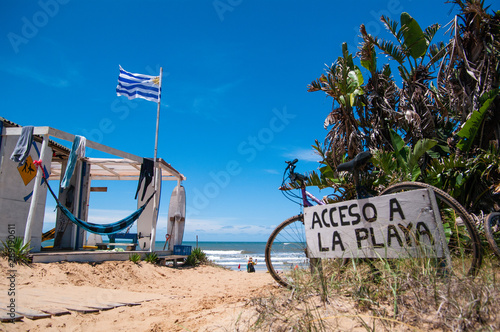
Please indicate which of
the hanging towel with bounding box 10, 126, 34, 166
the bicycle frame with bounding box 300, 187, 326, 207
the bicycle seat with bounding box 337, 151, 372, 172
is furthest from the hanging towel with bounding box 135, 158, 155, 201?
the bicycle seat with bounding box 337, 151, 372, 172

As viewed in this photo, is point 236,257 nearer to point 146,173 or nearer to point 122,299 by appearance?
point 146,173

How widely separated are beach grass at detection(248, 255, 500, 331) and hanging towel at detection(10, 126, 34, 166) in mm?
7104

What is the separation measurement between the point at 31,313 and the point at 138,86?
29.1 ft

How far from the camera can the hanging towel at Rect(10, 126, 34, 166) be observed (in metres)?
6.86

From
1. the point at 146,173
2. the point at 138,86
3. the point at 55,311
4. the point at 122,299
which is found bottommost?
the point at 122,299

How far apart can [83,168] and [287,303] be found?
34.8ft

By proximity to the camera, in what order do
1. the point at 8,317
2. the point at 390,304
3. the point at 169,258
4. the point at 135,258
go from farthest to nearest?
the point at 169,258, the point at 135,258, the point at 8,317, the point at 390,304

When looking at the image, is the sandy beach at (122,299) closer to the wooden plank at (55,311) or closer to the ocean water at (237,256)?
the wooden plank at (55,311)

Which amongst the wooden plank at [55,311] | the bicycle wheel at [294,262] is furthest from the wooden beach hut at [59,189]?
the bicycle wheel at [294,262]

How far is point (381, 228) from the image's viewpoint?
2.39 m

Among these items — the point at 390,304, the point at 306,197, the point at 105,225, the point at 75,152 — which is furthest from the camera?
the point at 105,225

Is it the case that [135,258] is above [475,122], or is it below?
below

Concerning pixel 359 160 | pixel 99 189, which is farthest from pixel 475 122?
pixel 99 189

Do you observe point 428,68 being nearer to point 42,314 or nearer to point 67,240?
point 42,314
